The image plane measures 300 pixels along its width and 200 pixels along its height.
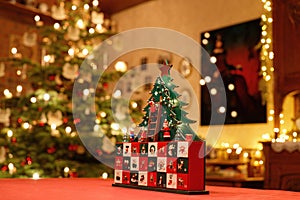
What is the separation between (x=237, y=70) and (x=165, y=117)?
3953 millimetres

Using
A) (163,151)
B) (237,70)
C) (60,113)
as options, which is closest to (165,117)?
(163,151)

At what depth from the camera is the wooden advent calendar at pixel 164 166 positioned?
5.13 feet

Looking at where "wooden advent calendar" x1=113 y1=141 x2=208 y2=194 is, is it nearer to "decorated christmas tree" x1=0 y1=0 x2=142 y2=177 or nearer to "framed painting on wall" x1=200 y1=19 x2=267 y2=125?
"decorated christmas tree" x1=0 y1=0 x2=142 y2=177

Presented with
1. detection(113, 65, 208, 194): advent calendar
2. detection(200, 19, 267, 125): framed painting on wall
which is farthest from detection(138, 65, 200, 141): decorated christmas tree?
detection(200, 19, 267, 125): framed painting on wall

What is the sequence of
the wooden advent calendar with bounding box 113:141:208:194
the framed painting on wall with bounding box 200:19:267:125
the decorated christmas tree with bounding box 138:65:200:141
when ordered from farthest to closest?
the framed painting on wall with bounding box 200:19:267:125
the decorated christmas tree with bounding box 138:65:200:141
the wooden advent calendar with bounding box 113:141:208:194

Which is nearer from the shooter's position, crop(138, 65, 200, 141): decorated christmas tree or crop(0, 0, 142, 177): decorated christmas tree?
crop(138, 65, 200, 141): decorated christmas tree

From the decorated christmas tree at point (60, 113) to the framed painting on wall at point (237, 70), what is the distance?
4.70 ft

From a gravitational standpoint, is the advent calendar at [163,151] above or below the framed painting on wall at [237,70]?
below

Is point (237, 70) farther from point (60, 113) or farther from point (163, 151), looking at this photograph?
point (163, 151)

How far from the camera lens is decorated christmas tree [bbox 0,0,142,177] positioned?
452cm

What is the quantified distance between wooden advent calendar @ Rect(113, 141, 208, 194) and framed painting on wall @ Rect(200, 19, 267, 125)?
350cm

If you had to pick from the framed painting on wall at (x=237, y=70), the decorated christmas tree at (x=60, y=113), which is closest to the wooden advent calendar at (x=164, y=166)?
the decorated christmas tree at (x=60, y=113)

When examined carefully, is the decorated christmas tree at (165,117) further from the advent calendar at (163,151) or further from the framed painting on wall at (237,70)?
the framed painting on wall at (237,70)

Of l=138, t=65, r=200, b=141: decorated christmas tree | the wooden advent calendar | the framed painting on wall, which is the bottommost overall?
the wooden advent calendar
